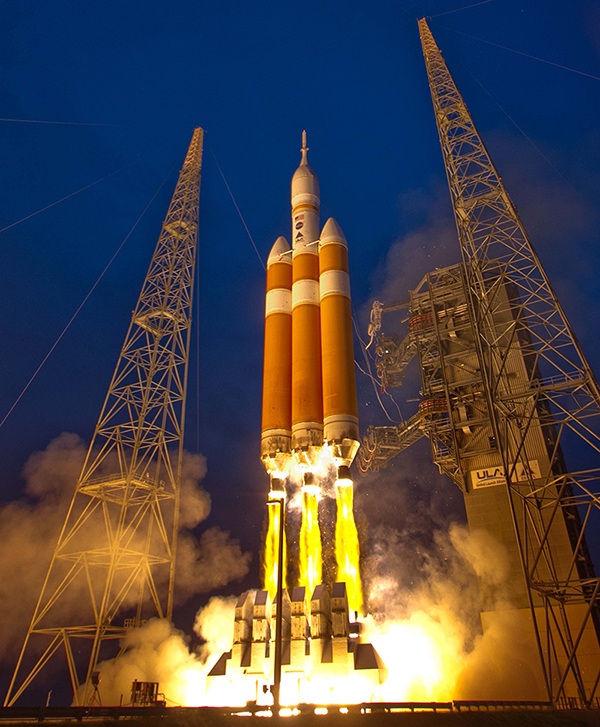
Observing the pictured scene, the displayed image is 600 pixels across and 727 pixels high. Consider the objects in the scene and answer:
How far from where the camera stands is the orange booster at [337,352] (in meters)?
25.0

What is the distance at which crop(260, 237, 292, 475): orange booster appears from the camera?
26156mm

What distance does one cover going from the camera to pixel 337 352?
2691 cm

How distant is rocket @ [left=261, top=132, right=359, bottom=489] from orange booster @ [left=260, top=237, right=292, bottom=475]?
49mm

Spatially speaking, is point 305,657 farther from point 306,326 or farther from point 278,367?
point 306,326

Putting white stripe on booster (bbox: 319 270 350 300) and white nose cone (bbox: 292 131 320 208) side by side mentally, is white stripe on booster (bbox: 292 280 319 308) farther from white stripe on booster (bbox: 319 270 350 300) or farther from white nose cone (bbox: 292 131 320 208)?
white nose cone (bbox: 292 131 320 208)

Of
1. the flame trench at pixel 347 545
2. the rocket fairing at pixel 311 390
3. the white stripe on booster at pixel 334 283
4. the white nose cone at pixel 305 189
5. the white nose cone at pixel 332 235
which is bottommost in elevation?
the flame trench at pixel 347 545

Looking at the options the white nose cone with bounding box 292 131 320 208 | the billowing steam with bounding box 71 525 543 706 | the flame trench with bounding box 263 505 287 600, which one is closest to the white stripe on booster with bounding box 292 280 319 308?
the white nose cone with bounding box 292 131 320 208

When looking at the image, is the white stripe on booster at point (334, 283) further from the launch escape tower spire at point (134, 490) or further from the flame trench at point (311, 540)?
the launch escape tower spire at point (134, 490)

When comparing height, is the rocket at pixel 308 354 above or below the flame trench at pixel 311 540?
above

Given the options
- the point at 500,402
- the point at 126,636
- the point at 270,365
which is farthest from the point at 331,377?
the point at 126,636

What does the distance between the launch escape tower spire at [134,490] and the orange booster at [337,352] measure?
13.6m

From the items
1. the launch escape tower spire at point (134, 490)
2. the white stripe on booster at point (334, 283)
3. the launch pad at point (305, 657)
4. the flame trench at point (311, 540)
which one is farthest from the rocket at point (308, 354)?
the launch escape tower spire at point (134, 490)

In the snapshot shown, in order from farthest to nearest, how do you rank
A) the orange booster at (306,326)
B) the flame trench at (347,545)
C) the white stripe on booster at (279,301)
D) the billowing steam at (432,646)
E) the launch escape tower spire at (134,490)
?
the launch escape tower spire at (134,490) → the white stripe on booster at (279,301) → the billowing steam at (432,646) → the orange booster at (306,326) → the flame trench at (347,545)

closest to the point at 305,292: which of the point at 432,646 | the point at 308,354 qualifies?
the point at 308,354
